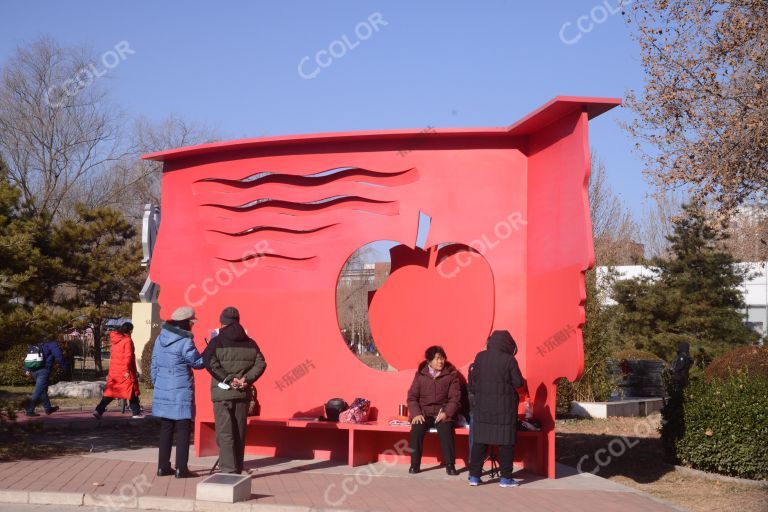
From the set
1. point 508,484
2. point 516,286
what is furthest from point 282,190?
point 508,484

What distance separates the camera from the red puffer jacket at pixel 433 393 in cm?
984

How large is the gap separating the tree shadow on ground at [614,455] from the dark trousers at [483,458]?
2.37m

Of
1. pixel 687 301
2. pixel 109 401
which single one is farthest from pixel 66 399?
pixel 687 301

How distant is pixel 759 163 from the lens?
1539 centimetres

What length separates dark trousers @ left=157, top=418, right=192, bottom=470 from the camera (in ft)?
29.1

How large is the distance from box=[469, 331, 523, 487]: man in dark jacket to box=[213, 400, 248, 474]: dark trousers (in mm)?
2507

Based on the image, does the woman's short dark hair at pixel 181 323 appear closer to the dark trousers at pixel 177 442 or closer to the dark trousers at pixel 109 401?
the dark trousers at pixel 177 442

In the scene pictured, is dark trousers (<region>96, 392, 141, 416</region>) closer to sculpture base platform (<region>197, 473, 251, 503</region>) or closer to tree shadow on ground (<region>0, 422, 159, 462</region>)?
tree shadow on ground (<region>0, 422, 159, 462</region>)

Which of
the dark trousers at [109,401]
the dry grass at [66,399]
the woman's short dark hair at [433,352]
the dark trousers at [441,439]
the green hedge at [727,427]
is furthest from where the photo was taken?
the dry grass at [66,399]

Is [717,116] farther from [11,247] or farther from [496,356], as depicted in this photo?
[11,247]

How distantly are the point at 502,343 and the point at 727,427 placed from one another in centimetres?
342

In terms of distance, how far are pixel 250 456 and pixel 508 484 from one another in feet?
11.7

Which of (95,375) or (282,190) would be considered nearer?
(282,190)

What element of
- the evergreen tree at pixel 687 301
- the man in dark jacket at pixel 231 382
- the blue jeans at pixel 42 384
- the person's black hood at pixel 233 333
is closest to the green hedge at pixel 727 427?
the man in dark jacket at pixel 231 382
